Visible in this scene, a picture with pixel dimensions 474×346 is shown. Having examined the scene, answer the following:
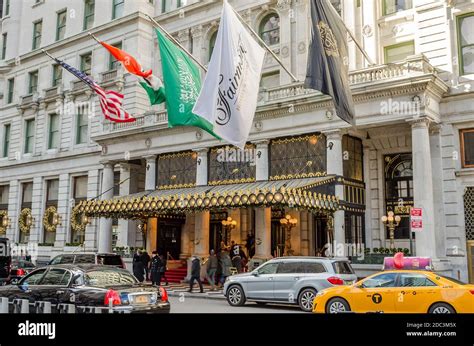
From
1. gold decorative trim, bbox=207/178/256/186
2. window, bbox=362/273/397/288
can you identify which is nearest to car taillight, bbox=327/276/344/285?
window, bbox=362/273/397/288

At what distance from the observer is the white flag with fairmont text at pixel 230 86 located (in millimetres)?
16859

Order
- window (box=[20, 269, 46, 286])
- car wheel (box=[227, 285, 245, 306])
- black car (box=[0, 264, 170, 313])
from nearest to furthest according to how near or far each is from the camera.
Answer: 1. black car (box=[0, 264, 170, 313])
2. window (box=[20, 269, 46, 286])
3. car wheel (box=[227, 285, 245, 306])

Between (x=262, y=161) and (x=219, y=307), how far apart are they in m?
9.84

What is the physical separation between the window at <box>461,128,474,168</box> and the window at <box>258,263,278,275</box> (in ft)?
34.8

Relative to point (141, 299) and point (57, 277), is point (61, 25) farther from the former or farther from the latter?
point (141, 299)

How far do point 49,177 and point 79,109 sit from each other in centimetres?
608

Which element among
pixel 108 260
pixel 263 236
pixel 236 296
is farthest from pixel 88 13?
pixel 236 296

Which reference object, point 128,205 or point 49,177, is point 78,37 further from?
point 128,205

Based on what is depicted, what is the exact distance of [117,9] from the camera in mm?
38125

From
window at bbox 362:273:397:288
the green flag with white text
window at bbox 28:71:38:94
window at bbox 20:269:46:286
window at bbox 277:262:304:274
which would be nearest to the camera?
window at bbox 20:269:46:286

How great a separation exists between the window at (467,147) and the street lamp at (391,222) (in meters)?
3.84

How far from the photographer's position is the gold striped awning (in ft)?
68.0

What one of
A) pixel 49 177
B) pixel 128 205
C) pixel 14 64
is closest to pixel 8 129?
pixel 14 64

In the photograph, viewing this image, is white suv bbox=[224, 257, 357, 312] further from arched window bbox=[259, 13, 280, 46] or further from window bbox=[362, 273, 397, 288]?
arched window bbox=[259, 13, 280, 46]
